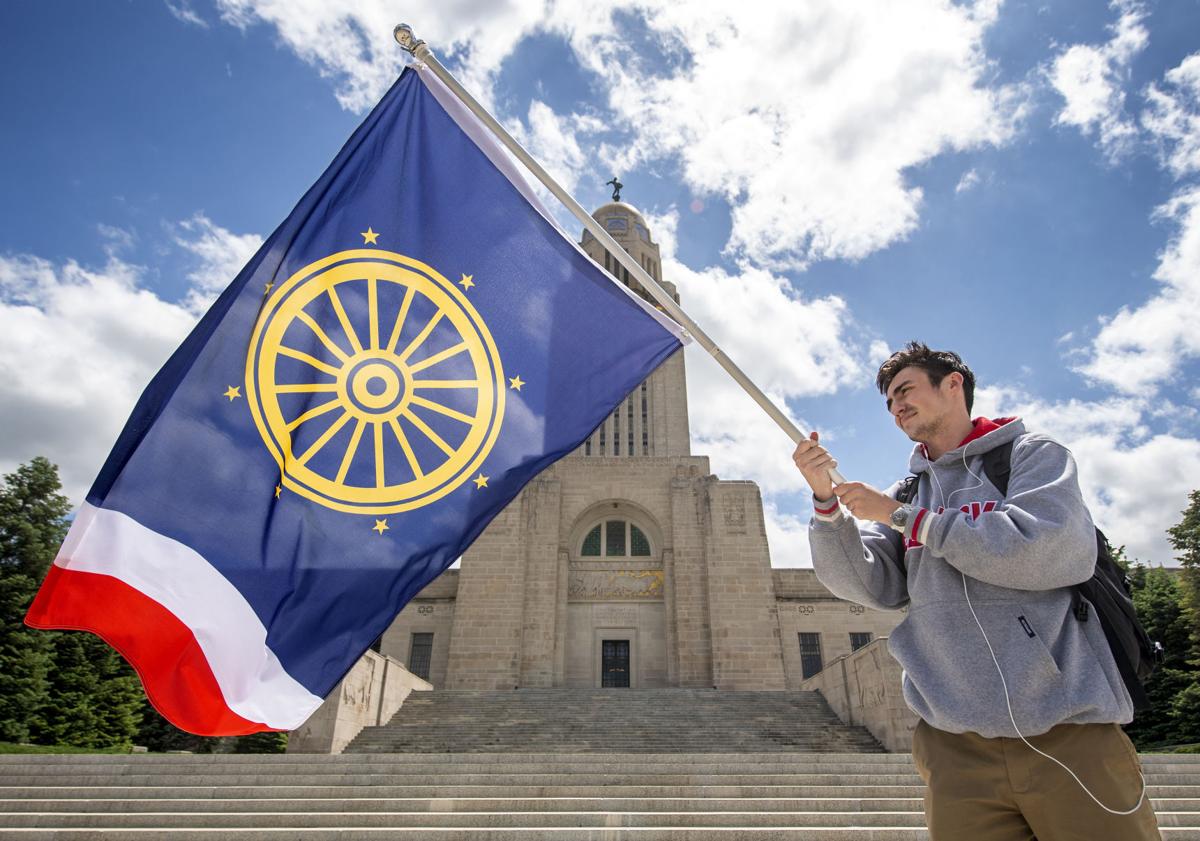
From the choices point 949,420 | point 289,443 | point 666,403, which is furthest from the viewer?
point 666,403

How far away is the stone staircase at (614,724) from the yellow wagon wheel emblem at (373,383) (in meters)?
12.3

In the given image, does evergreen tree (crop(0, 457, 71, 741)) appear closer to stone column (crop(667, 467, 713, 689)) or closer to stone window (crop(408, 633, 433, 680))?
stone window (crop(408, 633, 433, 680))

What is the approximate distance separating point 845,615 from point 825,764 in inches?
640

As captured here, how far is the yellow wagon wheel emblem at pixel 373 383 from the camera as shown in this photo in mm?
3113

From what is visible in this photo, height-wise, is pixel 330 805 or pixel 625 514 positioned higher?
pixel 625 514

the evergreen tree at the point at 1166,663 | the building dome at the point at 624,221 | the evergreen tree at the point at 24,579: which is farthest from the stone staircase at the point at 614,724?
the building dome at the point at 624,221

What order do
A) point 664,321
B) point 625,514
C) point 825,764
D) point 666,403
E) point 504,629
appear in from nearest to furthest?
point 664,321, point 825,764, point 504,629, point 625,514, point 666,403

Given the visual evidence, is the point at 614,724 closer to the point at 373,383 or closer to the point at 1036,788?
the point at 373,383

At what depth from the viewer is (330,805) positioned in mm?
7480

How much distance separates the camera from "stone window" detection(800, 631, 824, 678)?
23.5 metres

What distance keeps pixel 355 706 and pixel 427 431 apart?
40.9ft

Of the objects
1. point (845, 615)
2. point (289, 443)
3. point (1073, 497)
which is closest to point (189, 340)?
point (289, 443)

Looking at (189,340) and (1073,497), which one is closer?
(1073,497)

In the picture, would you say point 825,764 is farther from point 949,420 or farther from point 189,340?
point 189,340
